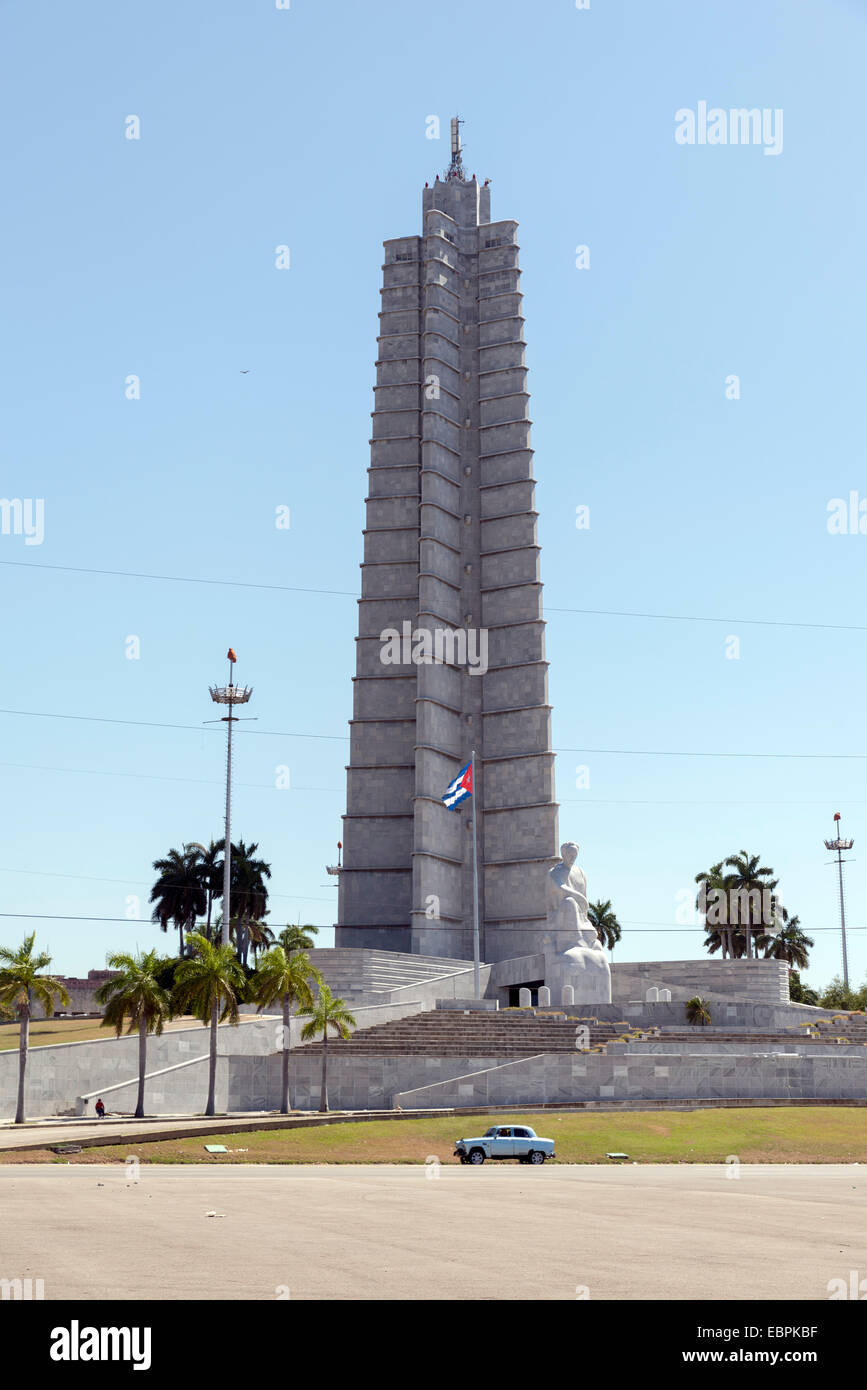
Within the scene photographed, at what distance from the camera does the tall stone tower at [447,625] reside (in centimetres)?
7194

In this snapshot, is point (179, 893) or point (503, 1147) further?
point (179, 893)

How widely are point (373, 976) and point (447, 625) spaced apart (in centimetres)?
2523

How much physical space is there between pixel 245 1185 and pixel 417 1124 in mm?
13520

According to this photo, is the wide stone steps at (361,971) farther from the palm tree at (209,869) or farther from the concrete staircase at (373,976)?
the palm tree at (209,869)

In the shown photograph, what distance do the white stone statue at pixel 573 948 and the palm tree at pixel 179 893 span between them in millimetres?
27923

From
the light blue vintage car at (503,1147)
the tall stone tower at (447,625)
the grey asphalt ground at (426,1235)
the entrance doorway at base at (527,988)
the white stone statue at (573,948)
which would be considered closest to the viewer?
the grey asphalt ground at (426,1235)

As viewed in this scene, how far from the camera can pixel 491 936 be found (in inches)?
2859

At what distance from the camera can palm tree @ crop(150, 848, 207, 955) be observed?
3098 inches

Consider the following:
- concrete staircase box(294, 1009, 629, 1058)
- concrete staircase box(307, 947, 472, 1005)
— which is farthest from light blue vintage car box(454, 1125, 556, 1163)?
concrete staircase box(307, 947, 472, 1005)

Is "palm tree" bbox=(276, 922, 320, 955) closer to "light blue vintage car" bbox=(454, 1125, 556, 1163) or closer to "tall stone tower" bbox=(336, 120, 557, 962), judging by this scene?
"tall stone tower" bbox=(336, 120, 557, 962)

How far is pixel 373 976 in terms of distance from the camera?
5562 cm

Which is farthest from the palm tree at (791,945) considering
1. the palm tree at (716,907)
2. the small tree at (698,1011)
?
the small tree at (698,1011)

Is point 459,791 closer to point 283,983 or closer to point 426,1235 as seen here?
point 283,983

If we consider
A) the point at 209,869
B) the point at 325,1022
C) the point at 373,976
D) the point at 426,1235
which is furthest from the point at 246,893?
the point at 426,1235
